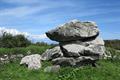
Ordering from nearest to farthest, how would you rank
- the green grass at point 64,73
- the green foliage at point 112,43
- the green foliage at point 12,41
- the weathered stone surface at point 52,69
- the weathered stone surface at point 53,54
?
the green grass at point 64,73 < the weathered stone surface at point 52,69 < the weathered stone surface at point 53,54 < the green foliage at point 12,41 < the green foliage at point 112,43

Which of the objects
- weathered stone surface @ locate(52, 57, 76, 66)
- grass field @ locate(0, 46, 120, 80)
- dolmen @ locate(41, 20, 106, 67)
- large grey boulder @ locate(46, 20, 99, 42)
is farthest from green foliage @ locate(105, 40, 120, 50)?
weathered stone surface @ locate(52, 57, 76, 66)

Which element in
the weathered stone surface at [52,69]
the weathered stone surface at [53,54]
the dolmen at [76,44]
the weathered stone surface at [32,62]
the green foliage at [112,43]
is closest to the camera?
the weathered stone surface at [52,69]

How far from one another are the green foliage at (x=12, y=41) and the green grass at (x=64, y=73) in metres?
14.0

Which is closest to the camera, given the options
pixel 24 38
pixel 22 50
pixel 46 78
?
pixel 46 78

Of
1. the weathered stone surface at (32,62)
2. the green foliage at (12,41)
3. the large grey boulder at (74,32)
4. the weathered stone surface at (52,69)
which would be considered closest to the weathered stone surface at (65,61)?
the weathered stone surface at (52,69)

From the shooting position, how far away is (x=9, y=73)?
84.2 ft

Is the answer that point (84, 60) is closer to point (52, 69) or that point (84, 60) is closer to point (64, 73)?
point (52, 69)

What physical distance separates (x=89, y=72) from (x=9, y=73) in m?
5.38

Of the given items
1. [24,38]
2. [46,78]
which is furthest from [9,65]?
[24,38]

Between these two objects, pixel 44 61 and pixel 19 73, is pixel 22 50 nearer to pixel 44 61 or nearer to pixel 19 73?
pixel 44 61

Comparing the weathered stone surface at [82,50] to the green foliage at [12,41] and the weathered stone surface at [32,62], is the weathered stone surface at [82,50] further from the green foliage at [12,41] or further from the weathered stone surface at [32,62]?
the green foliage at [12,41]

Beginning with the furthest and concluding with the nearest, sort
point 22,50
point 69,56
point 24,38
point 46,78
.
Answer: point 24,38
point 22,50
point 69,56
point 46,78

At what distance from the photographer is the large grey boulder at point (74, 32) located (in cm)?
2873

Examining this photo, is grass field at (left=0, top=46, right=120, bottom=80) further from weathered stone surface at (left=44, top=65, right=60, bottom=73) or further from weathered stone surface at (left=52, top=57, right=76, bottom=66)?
weathered stone surface at (left=52, top=57, right=76, bottom=66)
